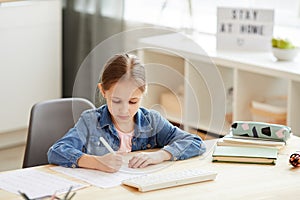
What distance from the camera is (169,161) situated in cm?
221

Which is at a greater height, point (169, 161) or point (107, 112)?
point (107, 112)

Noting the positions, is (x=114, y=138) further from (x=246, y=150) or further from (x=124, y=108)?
(x=246, y=150)

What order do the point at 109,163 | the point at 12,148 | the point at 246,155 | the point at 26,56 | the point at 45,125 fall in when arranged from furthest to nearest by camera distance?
the point at 12,148
the point at 26,56
the point at 45,125
the point at 246,155
the point at 109,163

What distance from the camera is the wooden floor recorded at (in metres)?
4.15

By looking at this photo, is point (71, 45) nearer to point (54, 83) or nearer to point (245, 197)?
point (54, 83)

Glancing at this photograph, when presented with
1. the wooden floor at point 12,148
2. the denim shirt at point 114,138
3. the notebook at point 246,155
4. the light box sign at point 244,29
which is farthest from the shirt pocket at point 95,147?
the wooden floor at point 12,148

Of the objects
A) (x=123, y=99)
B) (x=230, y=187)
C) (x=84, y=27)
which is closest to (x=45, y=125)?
(x=123, y=99)

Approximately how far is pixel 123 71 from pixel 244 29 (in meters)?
1.75

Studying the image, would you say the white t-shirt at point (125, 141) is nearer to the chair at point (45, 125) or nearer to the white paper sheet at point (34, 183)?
the white paper sheet at point (34, 183)

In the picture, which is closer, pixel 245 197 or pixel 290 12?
pixel 245 197

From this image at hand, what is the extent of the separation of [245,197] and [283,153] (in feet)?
1.39

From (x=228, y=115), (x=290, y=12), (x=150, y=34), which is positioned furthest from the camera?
(x=290, y=12)

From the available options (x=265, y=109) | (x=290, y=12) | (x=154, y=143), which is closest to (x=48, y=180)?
(x=154, y=143)

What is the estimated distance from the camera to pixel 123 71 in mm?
2023
